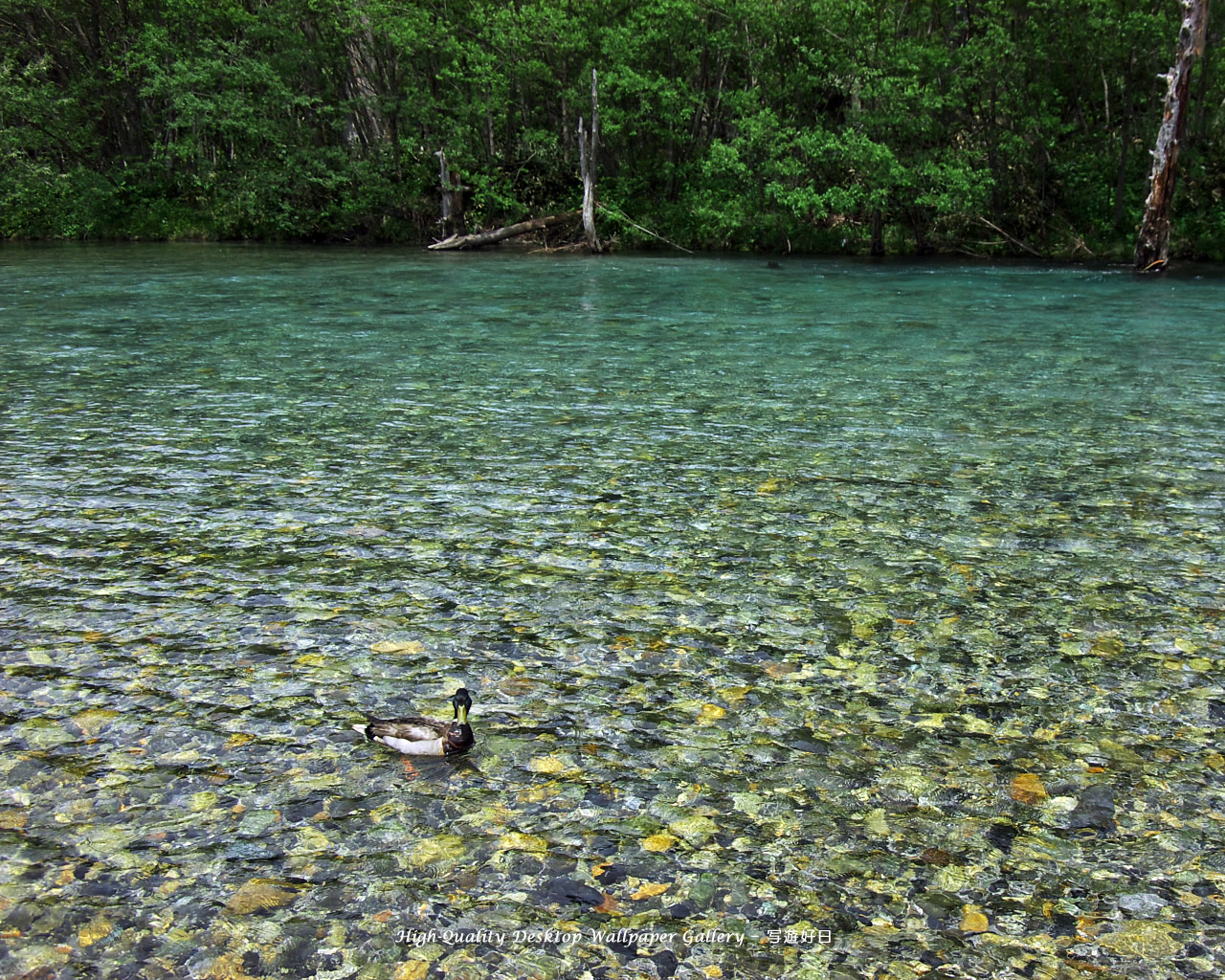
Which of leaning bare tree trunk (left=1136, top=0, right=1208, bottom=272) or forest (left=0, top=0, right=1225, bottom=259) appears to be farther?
forest (left=0, top=0, right=1225, bottom=259)

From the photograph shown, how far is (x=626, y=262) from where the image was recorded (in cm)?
3769

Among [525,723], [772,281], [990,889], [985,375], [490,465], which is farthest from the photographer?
[772,281]

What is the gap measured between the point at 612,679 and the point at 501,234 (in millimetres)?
40764

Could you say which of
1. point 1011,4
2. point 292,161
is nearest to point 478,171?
point 292,161

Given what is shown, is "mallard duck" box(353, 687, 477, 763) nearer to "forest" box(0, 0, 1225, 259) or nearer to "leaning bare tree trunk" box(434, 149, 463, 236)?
"forest" box(0, 0, 1225, 259)

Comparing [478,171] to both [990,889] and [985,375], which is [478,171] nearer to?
[985,375]

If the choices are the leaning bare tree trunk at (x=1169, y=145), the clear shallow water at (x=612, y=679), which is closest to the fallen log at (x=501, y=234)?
the leaning bare tree trunk at (x=1169, y=145)

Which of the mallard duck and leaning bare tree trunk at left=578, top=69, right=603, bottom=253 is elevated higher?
leaning bare tree trunk at left=578, top=69, right=603, bottom=253

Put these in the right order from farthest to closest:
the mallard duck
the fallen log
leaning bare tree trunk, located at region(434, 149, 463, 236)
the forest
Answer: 1. leaning bare tree trunk, located at region(434, 149, 463, 236)
2. the fallen log
3. the forest
4. the mallard duck

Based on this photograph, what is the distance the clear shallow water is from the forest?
28414mm

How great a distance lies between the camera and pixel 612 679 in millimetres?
5746

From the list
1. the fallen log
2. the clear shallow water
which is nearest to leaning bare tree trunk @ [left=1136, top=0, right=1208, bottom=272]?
the clear shallow water

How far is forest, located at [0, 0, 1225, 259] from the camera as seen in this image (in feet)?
122

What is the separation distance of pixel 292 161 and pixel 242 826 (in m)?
48.0
